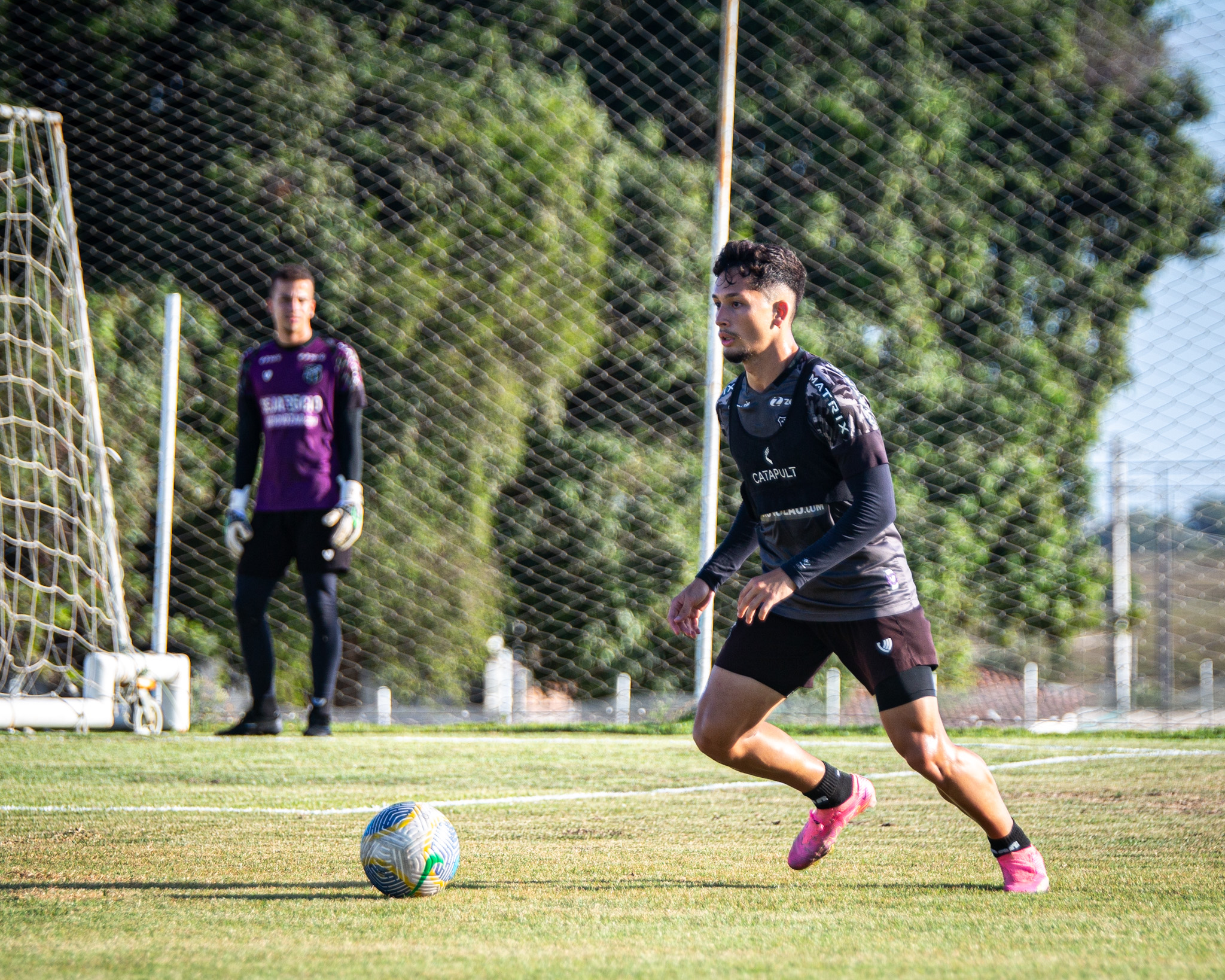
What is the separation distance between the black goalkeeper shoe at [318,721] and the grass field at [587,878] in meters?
0.59

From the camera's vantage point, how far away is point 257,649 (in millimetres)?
6527

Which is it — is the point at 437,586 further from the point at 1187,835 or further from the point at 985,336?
the point at 1187,835

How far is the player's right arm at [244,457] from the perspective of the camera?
6.55 meters

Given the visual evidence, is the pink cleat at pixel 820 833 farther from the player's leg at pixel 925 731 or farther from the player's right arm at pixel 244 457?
the player's right arm at pixel 244 457

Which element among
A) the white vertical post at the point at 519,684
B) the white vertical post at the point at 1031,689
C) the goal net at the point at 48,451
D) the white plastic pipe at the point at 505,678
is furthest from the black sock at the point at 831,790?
the white vertical post at the point at 1031,689

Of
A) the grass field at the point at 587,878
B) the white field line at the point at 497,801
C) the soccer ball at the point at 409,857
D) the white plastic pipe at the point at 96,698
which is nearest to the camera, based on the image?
the grass field at the point at 587,878

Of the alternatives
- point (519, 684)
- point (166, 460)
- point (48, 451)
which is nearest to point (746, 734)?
point (166, 460)

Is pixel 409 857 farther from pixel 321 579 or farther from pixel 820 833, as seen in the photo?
pixel 321 579

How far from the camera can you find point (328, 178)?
14.3m

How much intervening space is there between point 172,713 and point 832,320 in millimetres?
11563

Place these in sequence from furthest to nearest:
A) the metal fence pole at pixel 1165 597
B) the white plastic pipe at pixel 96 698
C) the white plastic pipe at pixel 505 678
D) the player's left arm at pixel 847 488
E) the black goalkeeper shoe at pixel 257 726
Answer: the white plastic pipe at pixel 505 678 → the metal fence pole at pixel 1165 597 → the white plastic pipe at pixel 96 698 → the black goalkeeper shoe at pixel 257 726 → the player's left arm at pixel 847 488

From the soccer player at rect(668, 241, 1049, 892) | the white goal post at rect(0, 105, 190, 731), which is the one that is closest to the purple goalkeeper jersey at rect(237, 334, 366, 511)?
the white goal post at rect(0, 105, 190, 731)

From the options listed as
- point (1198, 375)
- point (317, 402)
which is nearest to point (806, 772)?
point (317, 402)

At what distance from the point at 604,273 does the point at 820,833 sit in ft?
43.0
